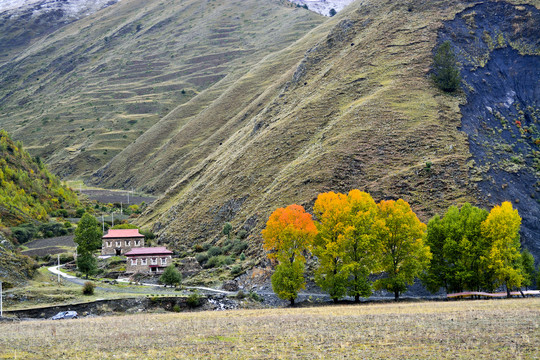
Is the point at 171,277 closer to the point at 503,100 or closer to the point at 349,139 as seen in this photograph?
the point at 349,139

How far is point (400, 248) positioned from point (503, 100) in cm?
5121

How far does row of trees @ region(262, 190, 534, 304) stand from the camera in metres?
47.8

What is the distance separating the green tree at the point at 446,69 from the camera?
8462 centimetres

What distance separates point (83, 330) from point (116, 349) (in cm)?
750

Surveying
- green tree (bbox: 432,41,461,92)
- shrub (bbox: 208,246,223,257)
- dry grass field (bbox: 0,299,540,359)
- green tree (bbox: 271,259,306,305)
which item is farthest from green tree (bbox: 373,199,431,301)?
green tree (bbox: 432,41,461,92)

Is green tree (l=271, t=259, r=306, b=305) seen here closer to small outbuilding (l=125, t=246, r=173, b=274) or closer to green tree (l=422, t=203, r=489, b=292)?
green tree (l=422, t=203, r=489, b=292)

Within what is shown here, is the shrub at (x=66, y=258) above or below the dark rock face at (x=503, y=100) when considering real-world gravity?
below

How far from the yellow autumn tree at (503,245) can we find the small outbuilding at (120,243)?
58936 millimetres

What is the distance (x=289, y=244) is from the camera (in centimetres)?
5175

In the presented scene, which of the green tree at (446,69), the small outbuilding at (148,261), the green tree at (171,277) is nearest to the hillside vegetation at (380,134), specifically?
the green tree at (446,69)

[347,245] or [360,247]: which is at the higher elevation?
[347,245]

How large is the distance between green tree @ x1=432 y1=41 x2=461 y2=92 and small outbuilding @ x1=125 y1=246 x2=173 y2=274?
5302cm

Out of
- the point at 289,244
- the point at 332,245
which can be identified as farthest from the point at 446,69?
the point at 332,245

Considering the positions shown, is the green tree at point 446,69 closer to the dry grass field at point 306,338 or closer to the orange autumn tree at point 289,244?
the orange autumn tree at point 289,244
